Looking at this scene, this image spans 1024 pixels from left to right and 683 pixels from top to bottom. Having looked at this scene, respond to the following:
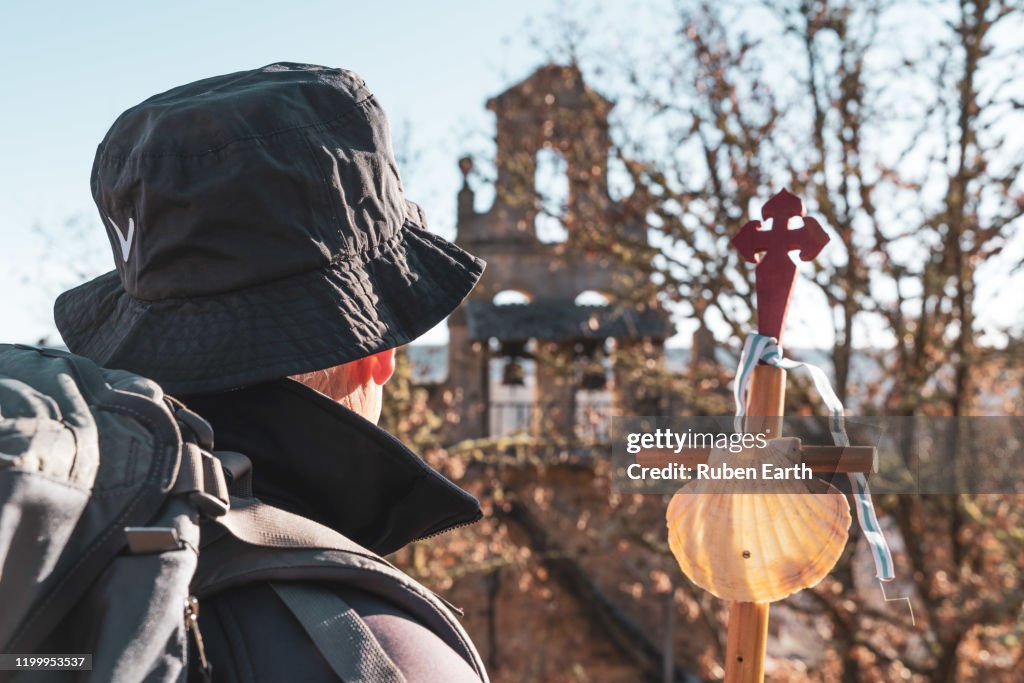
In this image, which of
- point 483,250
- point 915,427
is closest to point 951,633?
point 915,427

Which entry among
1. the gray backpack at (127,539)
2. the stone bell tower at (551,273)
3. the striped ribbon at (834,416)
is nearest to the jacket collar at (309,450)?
the gray backpack at (127,539)

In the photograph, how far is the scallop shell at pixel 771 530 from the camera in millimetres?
1838

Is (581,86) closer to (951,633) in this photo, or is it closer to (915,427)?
(915,427)

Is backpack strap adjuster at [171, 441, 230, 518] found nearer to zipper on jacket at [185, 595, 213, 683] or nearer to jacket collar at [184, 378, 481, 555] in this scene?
zipper on jacket at [185, 595, 213, 683]

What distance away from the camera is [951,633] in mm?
7082

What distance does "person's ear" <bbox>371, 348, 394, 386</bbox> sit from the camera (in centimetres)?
122

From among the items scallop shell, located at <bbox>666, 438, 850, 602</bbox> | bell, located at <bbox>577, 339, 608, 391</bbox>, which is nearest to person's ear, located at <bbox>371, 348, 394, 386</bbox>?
scallop shell, located at <bbox>666, 438, 850, 602</bbox>

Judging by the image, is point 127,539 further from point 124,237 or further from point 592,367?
point 592,367

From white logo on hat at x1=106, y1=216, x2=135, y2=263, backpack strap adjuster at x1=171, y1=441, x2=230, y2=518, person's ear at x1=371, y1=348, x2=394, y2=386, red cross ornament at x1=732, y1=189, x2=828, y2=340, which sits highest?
red cross ornament at x1=732, y1=189, x2=828, y2=340

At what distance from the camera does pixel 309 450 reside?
1.06 m

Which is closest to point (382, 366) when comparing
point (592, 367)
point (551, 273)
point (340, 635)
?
point (340, 635)

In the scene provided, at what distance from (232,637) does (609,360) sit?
8.70 metres

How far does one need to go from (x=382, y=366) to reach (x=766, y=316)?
1.05 m

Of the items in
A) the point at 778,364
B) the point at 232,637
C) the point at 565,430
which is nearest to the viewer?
the point at 232,637
